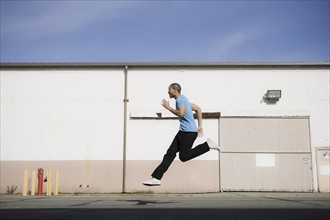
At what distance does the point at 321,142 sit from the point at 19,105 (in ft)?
48.4

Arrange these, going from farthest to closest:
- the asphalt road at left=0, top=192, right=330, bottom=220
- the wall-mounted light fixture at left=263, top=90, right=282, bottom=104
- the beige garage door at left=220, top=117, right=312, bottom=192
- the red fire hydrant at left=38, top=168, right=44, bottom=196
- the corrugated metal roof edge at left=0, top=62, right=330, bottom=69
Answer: the corrugated metal roof edge at left=0, top=62, right=330, bottom=69, the wall-mounted light fixture at left=263, top=90, right=282, bottom=104, the beige garage door at left=220, top=117, right=312, bottom=192, the red fire hydrant at left=38, top=168, right=44, bottom=196, the asphalt road at left=0, top=192, right=330, bottom=220

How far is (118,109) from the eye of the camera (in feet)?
60.0

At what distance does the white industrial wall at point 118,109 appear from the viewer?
17.9 m

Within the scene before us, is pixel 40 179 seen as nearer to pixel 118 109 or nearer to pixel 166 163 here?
pixel 118 109

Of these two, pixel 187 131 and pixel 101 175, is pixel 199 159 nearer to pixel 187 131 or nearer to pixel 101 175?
pixel 101 175

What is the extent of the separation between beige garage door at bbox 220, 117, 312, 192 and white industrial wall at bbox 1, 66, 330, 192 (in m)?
0.39

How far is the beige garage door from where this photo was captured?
1778 cm

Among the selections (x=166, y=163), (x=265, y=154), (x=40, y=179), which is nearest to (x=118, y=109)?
(x=40, y=179)

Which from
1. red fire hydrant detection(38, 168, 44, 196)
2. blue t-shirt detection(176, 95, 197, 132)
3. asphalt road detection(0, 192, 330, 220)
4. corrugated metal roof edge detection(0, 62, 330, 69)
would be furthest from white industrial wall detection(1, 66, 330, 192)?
blue t-shirt detection(176, 95, 197, 132)

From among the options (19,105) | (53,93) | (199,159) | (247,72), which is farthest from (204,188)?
(19,105)

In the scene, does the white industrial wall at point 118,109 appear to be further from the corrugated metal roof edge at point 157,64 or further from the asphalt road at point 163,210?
the asphalt road at point 163,210

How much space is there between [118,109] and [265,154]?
24.2ft

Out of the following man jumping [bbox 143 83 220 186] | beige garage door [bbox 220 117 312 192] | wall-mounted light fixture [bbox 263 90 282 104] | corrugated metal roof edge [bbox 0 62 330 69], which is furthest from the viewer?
corrugated metal roof edge [bbox 0 62 330 69]

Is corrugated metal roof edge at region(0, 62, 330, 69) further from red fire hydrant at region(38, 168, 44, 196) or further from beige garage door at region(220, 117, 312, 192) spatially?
red fire hydrant at region(38, 168, 44, 196)
